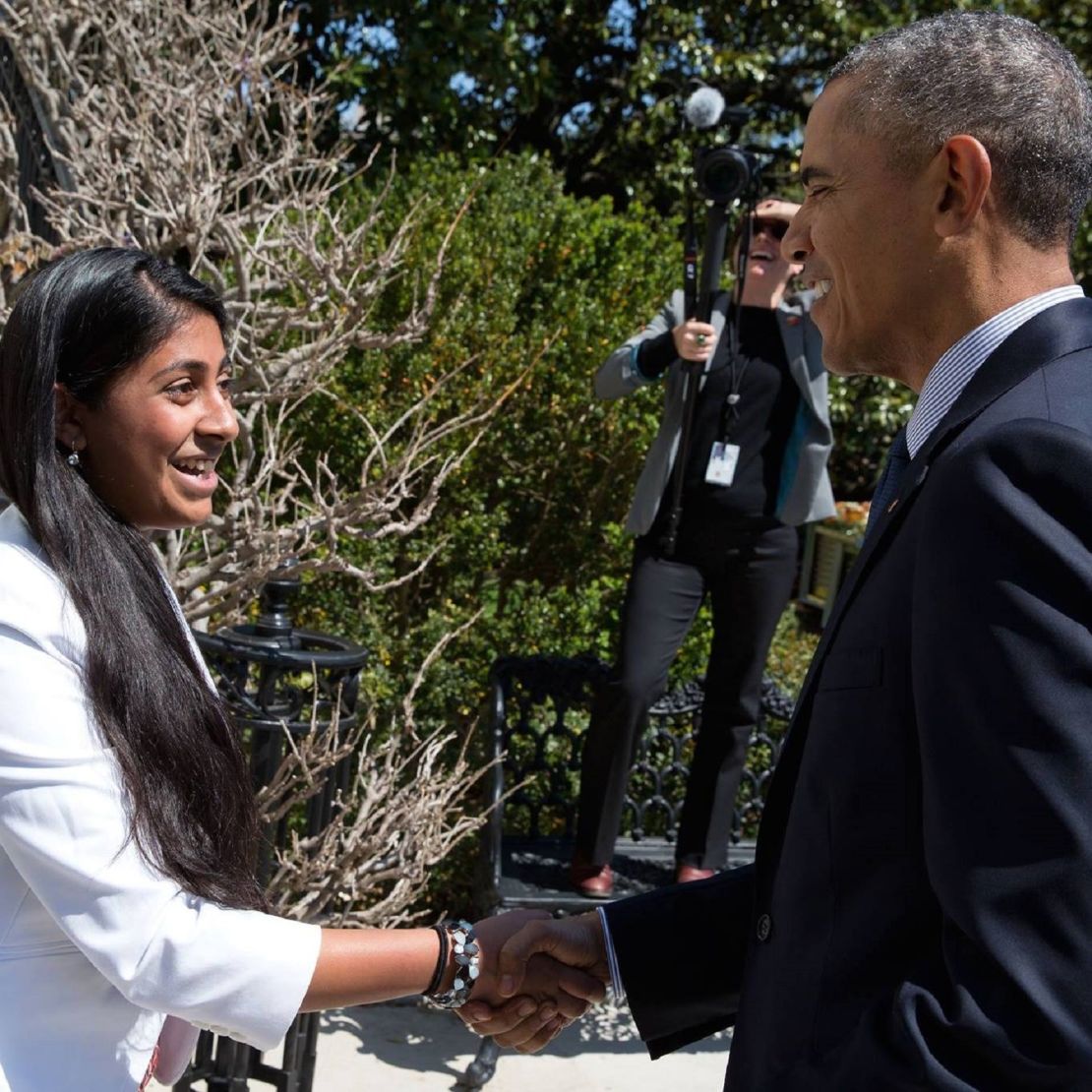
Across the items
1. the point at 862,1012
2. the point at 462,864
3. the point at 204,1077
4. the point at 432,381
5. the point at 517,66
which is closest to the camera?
the point at 862,1012

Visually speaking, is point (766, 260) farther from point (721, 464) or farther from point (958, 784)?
point (958, 784)

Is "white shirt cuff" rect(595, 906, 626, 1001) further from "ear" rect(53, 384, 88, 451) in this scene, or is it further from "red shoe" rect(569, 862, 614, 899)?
"red shoe" rect(569, 862, 614, 899)

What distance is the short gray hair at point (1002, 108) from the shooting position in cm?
162

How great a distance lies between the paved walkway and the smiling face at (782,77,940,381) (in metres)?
3.33

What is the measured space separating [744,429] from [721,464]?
195mm

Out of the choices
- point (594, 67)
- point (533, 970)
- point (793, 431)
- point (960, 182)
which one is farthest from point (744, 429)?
point (594, 67)

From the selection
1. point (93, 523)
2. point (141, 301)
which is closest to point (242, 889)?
point (93, 523)

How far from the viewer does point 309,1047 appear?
11.8 ft

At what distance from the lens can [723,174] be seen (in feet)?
15.7

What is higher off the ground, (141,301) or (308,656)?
(141,301)

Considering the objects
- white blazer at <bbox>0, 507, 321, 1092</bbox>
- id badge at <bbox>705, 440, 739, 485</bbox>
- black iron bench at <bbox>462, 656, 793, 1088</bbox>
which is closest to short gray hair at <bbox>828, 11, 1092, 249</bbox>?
white blazer at <bbox>0, 507, 321, 1092</bbox>

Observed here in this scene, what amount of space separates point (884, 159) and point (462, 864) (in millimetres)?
4114

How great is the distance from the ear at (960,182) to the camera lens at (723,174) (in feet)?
10.5

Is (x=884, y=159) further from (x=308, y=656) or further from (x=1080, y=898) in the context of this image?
(x=308, y=656)
